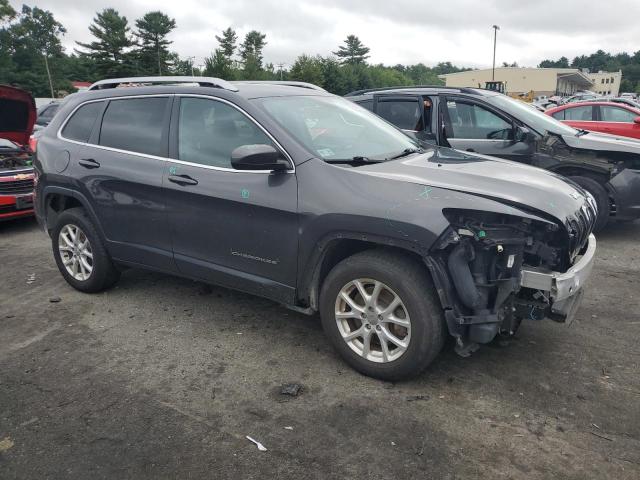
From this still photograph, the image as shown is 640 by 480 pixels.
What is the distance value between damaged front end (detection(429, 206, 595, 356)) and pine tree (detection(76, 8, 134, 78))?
76407 mm

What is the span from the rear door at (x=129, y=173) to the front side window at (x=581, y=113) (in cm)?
981

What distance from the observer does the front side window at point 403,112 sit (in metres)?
7.16

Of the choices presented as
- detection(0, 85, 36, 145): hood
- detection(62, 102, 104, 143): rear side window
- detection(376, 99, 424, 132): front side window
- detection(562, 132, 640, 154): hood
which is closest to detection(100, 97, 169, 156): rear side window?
detection(62, 102, 104, 143): rear side window

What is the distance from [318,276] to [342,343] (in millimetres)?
455

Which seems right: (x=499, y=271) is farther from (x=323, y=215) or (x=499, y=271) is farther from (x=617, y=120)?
(x=617, y=120)

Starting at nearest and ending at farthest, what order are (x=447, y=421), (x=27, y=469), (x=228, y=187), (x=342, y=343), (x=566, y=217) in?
(x=27, y=469) → (x=447, y=421) → (x=566, y=217) → (x=342, y=343) → (x=228, y=187)

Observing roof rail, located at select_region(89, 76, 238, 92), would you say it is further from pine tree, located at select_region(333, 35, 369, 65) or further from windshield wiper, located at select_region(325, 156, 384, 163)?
pine tree, located at select_region(333, 35, 369, 65)

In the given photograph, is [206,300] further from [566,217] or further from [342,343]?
[566,217]

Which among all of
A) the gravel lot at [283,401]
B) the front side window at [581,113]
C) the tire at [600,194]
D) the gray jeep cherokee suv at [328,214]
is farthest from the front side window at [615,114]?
the gray jeep cherokee suv at [328,214]

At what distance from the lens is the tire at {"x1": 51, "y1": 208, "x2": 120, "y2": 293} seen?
4.65 metres

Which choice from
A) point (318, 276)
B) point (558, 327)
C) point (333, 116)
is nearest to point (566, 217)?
point (558, 327)

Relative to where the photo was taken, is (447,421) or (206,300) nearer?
(447,421)

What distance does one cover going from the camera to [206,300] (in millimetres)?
4703

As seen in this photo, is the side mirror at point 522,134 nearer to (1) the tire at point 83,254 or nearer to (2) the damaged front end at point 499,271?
(2) the damaged front end at point 499,271
